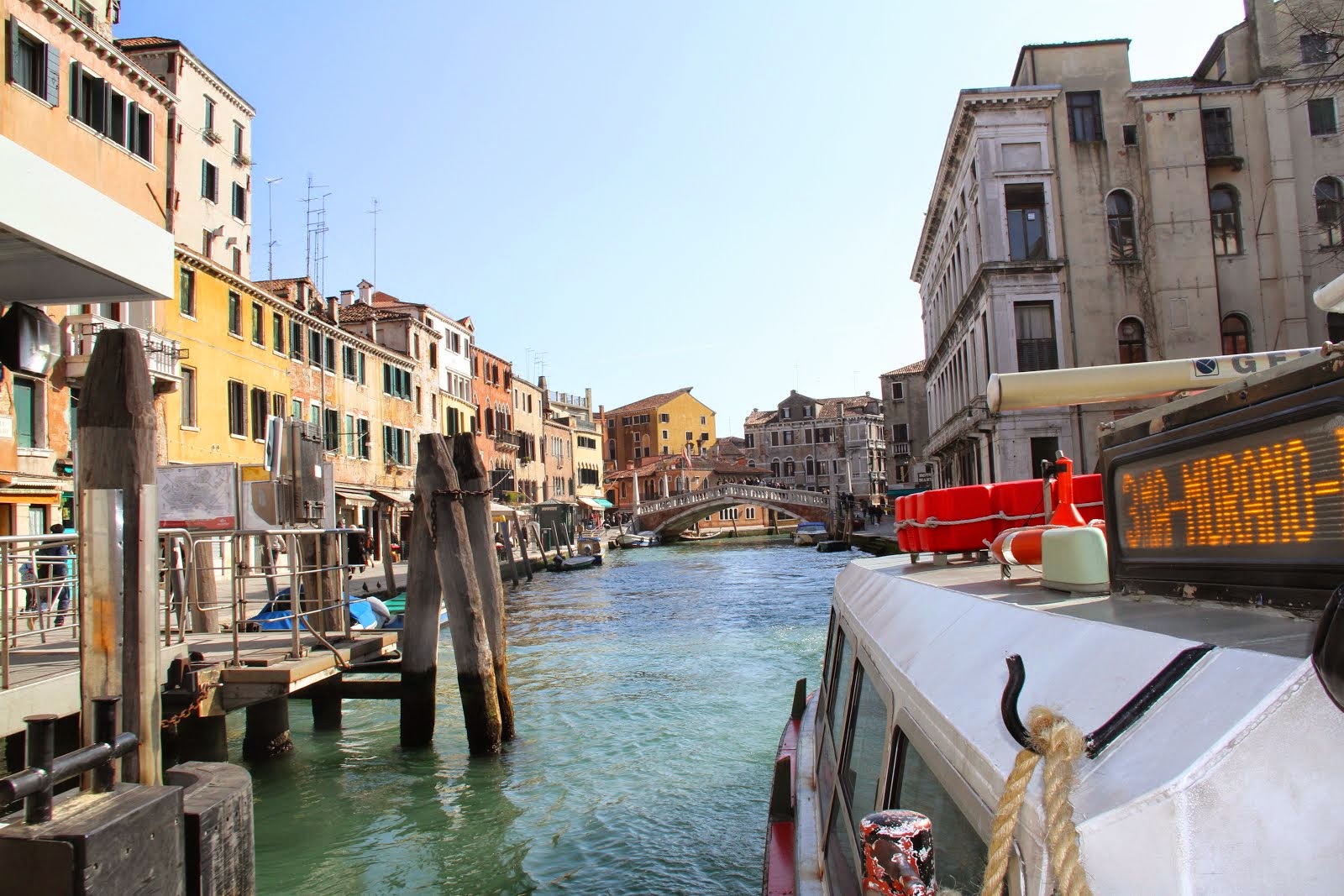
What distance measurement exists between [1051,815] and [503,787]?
6.34m

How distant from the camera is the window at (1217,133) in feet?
78.1

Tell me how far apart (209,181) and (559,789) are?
65.6ft

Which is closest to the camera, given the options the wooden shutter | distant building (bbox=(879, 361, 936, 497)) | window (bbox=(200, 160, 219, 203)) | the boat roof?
the boat roof

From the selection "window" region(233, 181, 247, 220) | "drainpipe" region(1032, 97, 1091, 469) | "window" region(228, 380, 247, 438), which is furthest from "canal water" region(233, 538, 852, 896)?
"window" region(233, 181, 247, 220)

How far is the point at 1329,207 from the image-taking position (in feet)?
76.6

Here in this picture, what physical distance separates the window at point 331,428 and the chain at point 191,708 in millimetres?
22503

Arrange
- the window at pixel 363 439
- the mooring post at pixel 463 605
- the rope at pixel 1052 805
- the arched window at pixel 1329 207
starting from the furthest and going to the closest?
1. the window at pixel 363 439
2. the arched window at pixel 1329 207
3. the mooring post at pixel 463 605
4. the rope at pixel 1052 805

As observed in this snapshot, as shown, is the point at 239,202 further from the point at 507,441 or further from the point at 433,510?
the point at 507,441

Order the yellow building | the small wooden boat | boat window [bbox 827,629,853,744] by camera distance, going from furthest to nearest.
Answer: the yellow building < the small wooden boat < boat window [bbox 827,629,853,744]

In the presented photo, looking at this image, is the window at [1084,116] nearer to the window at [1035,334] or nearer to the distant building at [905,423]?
the window at [1035,334]

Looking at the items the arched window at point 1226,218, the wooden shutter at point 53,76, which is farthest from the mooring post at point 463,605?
the arched window at point 1226,218

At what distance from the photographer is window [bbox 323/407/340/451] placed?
27.7 m

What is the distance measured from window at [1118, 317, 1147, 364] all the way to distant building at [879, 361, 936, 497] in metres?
24.6

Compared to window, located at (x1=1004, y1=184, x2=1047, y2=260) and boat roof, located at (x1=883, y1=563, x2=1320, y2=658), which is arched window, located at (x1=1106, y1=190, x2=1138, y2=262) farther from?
boat roof, located at (x1=883, y1=563, x2=1320, y2=658)
